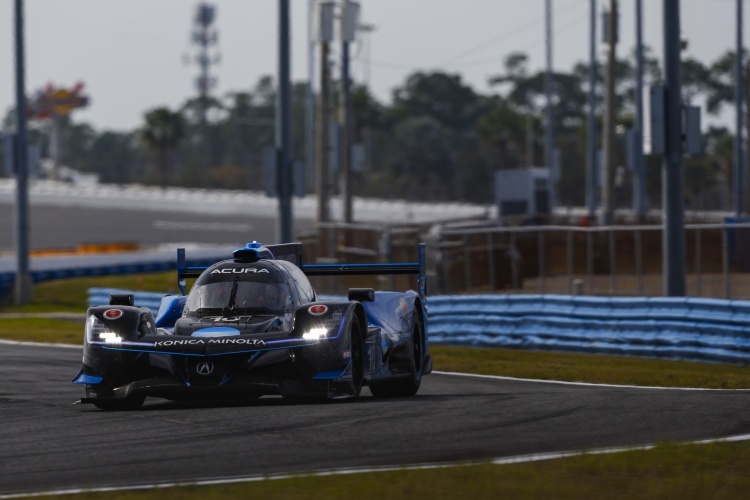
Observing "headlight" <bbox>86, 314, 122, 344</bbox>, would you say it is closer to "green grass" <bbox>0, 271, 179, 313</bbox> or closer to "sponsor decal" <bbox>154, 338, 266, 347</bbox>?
"sponsor decal" <bbox>154, 338, 266, 347</bbox>

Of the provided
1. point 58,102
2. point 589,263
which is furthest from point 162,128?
point 589,263

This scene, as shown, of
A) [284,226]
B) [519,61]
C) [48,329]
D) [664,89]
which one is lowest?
[48,329]

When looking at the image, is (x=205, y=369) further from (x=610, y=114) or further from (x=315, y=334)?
(x=610, y=114)

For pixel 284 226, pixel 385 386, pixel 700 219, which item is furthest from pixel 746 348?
pixel 700 219

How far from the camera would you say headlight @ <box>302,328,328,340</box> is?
11.5 m

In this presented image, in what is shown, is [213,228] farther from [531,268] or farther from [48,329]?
[48,329]

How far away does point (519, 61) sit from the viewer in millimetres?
167625

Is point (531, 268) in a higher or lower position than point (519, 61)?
lower

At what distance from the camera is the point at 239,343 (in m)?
11.3

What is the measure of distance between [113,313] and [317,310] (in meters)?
1.65

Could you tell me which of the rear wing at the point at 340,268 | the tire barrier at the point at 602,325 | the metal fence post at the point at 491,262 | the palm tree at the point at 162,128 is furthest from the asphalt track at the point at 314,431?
the palm tree at the point at 162,128

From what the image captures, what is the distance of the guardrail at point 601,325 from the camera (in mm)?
18625

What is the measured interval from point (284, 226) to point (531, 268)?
11.4 metres

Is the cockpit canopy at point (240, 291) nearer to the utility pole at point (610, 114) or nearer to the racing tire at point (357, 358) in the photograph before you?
the racing tire at point (357, 358)
